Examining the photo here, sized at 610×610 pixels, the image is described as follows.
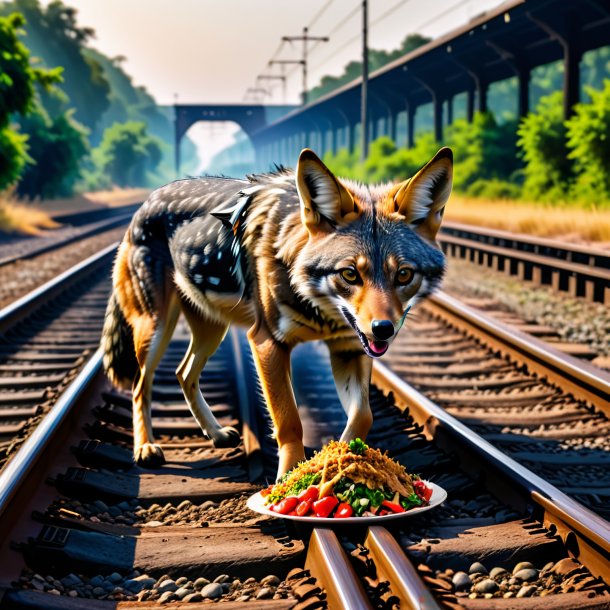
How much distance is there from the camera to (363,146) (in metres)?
35.1

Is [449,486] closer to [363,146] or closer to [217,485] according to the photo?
[217,485]

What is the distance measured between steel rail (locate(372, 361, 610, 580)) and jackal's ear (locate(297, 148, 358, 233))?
1.41 metres

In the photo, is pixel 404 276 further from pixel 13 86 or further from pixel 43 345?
pixel 13 86

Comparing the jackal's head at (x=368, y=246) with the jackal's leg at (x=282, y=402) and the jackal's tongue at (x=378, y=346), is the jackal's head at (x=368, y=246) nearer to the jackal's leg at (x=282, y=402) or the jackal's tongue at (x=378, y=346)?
the jackal's tongue at (x=378, y=346)

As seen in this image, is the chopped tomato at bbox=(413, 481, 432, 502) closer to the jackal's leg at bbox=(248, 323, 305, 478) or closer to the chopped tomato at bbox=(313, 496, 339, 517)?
the chopped tomato at bbox=(313, 496, 339, 517)

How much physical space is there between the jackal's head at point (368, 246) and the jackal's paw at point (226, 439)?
169cm

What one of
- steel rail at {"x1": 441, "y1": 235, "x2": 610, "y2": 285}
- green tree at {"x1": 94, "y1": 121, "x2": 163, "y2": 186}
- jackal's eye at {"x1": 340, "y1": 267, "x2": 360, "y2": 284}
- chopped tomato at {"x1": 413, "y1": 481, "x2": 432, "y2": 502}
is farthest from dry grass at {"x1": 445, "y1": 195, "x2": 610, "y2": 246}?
green tree at {"x1": 94, "y1": 121, "x2": 163, "y2": 186}

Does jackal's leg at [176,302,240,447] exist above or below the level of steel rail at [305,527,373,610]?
above

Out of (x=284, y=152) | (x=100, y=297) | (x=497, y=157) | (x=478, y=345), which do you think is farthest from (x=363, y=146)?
(x=284, y=152)

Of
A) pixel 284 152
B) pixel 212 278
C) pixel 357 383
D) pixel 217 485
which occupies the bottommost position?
pixel 217 485

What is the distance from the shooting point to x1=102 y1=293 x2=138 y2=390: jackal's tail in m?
5.93

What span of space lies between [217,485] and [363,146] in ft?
101

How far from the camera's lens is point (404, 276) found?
4070 millimetres

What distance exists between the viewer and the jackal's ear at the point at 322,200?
414 cm
